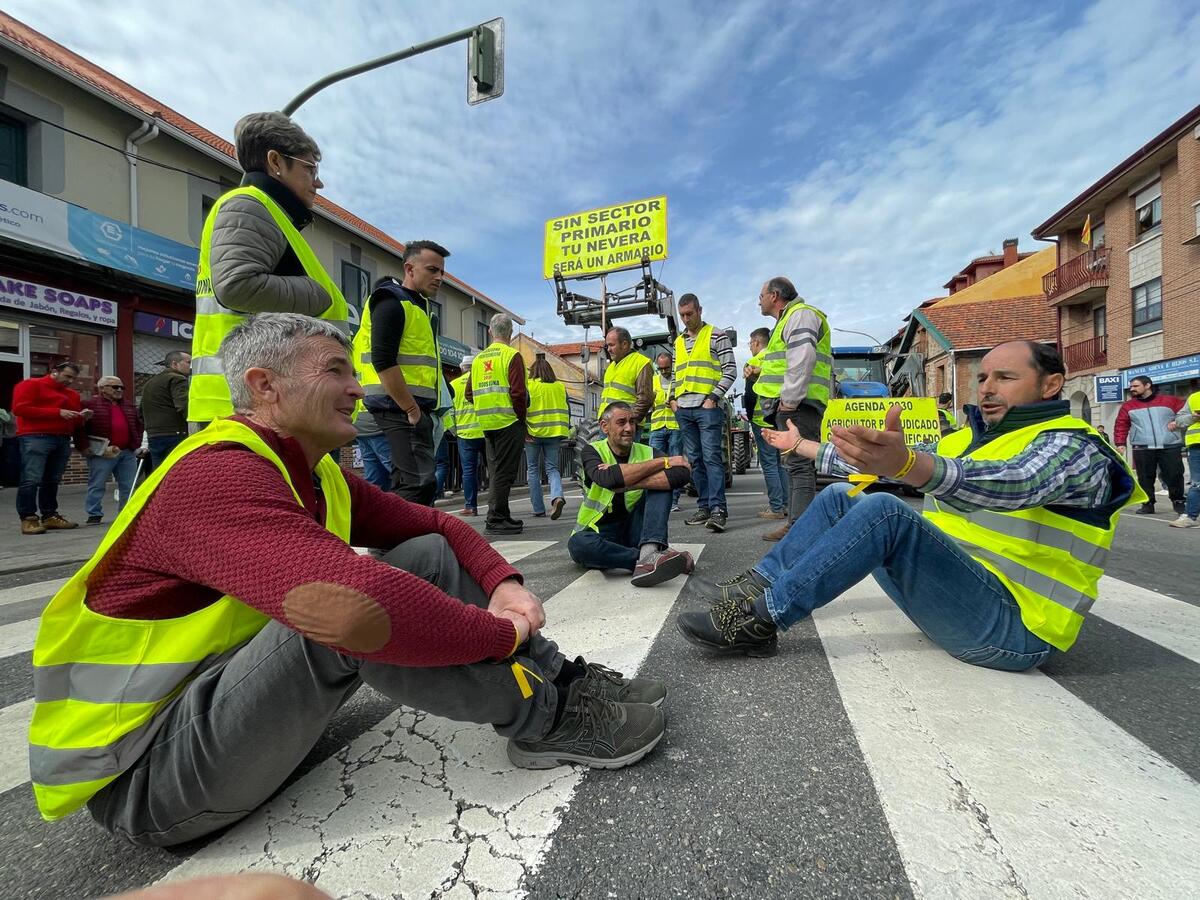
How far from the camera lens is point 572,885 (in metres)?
1.01

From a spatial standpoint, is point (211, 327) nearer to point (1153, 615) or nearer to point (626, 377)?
point (626, 377)

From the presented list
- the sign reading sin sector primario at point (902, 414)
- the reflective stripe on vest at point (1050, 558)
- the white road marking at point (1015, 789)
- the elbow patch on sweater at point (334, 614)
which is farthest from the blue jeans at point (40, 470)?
the sign reading sin sector primario at point (902, 414)

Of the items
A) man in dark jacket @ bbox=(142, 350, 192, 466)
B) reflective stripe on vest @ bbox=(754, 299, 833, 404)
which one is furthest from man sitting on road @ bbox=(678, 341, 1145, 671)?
man in dark jacket @ bbox=(142, 350, 192, 466)

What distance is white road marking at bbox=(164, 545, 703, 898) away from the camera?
41.3 inches

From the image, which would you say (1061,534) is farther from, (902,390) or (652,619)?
(902,390)

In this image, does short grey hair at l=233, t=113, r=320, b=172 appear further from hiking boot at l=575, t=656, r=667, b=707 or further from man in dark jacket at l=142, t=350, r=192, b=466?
man in dark jacket at l=142, t=350, r=192, b=466

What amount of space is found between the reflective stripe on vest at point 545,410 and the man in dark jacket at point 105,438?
4321 millimetres

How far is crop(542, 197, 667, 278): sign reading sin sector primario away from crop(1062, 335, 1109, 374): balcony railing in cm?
1845

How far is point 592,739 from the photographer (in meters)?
1.37

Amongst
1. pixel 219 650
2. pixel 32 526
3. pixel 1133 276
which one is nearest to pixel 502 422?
pixel 219 650

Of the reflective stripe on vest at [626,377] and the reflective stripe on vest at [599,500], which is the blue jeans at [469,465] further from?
the reflective stripe on vest at [599,500]

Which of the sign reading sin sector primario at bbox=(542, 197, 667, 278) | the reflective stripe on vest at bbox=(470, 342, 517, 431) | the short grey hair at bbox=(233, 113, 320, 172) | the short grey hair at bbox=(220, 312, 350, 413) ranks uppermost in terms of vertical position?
the sign reading sin sector primario at bbox=(542, 197, 667, 278)

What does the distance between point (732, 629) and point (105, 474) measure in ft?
24.3

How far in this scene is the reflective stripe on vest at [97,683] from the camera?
103 cm
